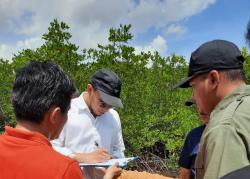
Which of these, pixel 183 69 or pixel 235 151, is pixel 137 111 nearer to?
pixel 183 69

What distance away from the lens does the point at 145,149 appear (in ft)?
48.1

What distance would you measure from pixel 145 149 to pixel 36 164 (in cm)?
1297

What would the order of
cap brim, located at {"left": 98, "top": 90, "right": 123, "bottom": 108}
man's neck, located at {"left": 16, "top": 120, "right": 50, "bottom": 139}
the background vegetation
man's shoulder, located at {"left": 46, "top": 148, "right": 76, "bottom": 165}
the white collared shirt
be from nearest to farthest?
man's shoulder, located at {"left": 46, "top": 148, "right": 76, "bottom": 165}
man's neck, located at {"left": 16, "top": 120, "right": 50, "bottom": 139}
the white collared shirt
cap brim, located at {"left": 98, "top": 90, "right": 123, "bottom": 108}
the background vegetation

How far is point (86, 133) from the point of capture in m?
3.54

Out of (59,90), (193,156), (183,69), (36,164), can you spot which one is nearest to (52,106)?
(59,90)

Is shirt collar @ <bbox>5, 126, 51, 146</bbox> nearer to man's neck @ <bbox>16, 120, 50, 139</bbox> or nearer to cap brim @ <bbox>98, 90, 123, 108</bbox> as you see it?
man's neck @ <bbox>16, 120, 50, 139</bbox>

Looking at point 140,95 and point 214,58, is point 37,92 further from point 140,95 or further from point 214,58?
point 140,95

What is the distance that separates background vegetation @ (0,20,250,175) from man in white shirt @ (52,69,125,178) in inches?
345

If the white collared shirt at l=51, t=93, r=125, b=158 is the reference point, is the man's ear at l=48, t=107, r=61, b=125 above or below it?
above

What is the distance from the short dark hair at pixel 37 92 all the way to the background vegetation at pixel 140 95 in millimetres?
10552

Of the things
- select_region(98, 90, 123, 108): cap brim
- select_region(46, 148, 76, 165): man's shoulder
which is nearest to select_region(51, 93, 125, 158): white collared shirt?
select_region(98, 90, 123, 108): cap brim

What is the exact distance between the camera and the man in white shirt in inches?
137

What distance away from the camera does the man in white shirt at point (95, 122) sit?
11.4 ft

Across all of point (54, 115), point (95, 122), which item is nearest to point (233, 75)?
point (54, 115)
